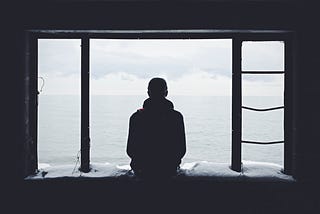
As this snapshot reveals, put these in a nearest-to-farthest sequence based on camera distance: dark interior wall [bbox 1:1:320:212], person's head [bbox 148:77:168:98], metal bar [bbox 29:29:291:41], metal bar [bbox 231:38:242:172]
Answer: person's head [bbox 148:77:168:98] → dark interior wall [bbox 1:1:320:212] → metal bar [bbox 29:29:291:41] → metal bar [bbox 231:38:242:172]

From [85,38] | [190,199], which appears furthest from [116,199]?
[85,38]

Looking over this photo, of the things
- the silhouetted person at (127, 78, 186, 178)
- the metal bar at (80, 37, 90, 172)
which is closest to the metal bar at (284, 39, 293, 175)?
the silhouetted person at (127, 78, 186, 178)

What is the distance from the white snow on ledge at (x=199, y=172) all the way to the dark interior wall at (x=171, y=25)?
94mm

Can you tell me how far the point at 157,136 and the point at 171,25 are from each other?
0.79 meters

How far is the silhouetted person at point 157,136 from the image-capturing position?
7.41 feet

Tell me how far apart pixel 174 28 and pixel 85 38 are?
71 centimetres

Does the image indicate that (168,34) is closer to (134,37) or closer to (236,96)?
(134,37)

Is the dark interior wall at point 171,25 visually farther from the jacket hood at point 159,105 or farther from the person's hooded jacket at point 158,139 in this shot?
the jacket hood at point 159,105

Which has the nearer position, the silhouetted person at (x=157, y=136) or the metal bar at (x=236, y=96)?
the silhouetted person at (x=157, y=136)

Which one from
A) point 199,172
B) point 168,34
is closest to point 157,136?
point 199,172

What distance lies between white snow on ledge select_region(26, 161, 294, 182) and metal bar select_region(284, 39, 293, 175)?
121 millimetres

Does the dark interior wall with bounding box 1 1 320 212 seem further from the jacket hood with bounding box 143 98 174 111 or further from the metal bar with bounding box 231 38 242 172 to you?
the jacket hood with bounding box 143 98 174 111

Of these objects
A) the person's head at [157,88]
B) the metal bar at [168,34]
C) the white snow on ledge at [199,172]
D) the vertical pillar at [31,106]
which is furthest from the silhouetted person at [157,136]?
the vertical pillar at [31,106]

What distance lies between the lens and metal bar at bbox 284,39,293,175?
2.62 metres
